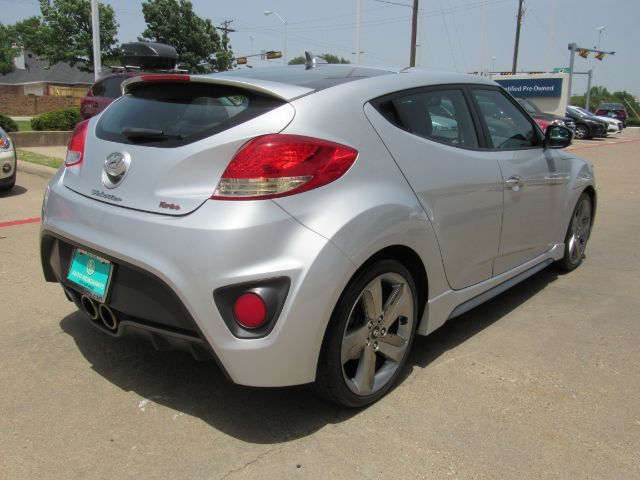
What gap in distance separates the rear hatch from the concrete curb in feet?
23.5

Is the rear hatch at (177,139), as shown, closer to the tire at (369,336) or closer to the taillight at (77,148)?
the taillight at (77,148)

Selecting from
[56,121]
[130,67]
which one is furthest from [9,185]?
[56,121]

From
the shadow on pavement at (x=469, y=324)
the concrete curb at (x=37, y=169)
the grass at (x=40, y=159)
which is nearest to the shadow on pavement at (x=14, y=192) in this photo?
the concrete curb at (x=37, y=169)

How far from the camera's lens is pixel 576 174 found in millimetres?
4621

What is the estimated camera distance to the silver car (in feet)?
7.41

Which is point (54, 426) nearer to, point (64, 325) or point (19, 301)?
point (64, 325)

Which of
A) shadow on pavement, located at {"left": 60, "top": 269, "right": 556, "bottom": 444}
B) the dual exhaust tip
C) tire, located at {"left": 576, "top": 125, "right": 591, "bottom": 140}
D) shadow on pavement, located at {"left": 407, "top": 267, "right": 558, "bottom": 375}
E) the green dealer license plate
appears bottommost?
tire, located at {"left": 576, "top": 125, "right": 591, "bottom": 140}

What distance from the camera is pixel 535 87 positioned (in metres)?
31.6

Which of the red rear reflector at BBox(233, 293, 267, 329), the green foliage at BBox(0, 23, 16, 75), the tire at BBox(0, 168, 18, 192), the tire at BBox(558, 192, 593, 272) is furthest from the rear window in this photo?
the green foliage at BBox(0, 23, 16, 75)

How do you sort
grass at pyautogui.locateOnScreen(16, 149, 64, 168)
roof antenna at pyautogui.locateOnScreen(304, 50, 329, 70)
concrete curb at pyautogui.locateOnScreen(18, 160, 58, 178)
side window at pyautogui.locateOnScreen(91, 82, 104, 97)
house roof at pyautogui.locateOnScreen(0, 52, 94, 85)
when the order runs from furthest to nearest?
house roof at pyautogui.locateOnScreen(0, 52, 94, 85), side window at pyautogui.locateOnScreen(91, 82, 104, 97), grass at pyautogui.locateOnScreen(16, 149, 64, 168), concrete curb at pyautogui.locateOnScreen(18, 160, 58, 178), roof antenna at pyautogui.locateOnScreen(304, 50, 329, 70)

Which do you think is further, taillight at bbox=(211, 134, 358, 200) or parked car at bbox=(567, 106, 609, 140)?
parked car at bbox=(567, 106, 609, 140)

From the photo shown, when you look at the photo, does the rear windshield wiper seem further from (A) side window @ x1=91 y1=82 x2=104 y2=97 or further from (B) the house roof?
(B) the house roof

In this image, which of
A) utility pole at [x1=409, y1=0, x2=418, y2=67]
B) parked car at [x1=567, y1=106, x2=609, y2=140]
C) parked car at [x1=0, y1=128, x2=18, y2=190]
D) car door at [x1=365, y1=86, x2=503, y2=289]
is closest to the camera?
car door at [x1=365, y1=86, x2=503, y2=289]

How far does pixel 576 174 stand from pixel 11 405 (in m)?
Result: 4.19
